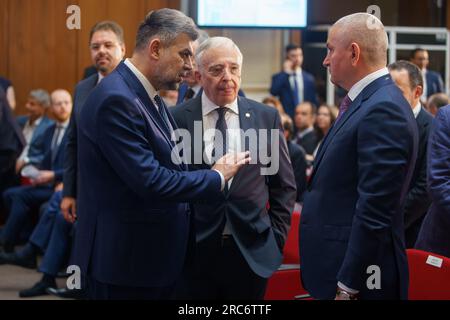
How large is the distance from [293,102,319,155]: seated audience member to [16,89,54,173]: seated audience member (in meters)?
2.16

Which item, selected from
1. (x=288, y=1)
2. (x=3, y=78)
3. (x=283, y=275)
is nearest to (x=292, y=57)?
(x=288, y=1)

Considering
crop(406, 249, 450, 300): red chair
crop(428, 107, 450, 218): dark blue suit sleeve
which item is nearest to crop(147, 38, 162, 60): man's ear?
crop(406, 249, 450, 300): red chair

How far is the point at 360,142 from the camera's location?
224 centimetres

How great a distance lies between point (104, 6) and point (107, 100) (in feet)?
6.78

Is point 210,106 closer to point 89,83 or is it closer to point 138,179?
point 138,179

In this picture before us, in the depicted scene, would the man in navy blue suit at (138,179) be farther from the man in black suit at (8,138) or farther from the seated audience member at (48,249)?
the man in black suit at (8,138)

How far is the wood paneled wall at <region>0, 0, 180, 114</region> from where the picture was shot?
5.18 metres

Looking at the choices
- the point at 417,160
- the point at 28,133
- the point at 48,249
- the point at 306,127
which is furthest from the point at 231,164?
the point at 306,127

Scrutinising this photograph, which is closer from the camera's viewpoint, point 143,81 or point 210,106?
point 143,81

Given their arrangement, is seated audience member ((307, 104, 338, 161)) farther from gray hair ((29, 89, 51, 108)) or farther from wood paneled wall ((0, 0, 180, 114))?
gray hair ((29, 89, 51, 108))

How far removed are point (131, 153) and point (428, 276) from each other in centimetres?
114

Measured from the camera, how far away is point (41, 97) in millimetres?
6652

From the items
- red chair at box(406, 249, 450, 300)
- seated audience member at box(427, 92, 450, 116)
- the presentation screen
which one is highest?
the presentation screen
